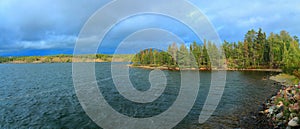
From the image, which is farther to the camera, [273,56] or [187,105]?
[273,56]

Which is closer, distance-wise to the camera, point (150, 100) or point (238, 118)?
point (238, 118)

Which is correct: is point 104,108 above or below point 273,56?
below

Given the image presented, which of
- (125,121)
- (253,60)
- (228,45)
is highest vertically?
(228,45)

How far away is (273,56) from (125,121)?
83.2m

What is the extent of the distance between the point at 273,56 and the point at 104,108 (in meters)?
82.1

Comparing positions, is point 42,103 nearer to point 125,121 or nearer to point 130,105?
point 130,105

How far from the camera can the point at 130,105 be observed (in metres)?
24.0

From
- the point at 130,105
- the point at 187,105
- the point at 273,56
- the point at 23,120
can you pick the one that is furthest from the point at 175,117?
the point at 273,56

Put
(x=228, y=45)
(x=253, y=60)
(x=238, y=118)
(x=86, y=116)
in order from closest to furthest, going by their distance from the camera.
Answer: (x=238, y=118) < (x=86, y=116) < (x=253, y=60) < (x=228, y=45)

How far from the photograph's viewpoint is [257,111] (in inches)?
766

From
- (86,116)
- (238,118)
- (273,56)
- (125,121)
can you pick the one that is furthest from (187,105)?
(273,56)

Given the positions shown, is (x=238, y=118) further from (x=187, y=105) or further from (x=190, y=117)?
(x=187, y=105)

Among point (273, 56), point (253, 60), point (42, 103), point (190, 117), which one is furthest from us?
point (253, 60)

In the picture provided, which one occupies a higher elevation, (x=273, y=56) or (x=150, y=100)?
(x=273, y=56)
